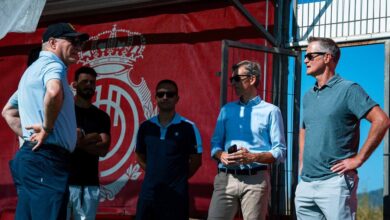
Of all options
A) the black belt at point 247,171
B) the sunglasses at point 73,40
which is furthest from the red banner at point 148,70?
the sunglasses at point 73,40

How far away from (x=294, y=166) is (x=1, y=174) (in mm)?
3810

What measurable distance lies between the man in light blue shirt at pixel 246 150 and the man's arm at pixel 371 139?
0.92m

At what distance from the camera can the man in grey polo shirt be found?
3.76 meters

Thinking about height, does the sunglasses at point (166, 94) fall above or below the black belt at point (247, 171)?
above

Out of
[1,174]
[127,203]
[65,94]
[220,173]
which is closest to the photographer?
[65,94]

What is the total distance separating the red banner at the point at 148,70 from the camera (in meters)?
6.55

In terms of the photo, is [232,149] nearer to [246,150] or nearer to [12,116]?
[246,150]

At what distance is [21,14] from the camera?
586 cm

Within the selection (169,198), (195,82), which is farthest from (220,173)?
(195,82)

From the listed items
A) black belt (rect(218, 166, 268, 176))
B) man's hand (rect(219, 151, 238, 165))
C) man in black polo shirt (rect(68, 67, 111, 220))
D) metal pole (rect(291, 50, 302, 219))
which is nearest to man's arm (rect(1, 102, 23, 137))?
man in black polo shirt (rect(68, 67, 111, 220))

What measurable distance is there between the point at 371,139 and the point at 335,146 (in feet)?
0.71

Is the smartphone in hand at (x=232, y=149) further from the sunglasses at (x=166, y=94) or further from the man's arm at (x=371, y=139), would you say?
the man's arm at (x=371, y=139)

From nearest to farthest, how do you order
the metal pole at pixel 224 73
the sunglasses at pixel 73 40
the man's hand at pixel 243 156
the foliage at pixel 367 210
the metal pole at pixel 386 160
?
1. the sunglasses at pixel 73 40
2. the man's hand at pixel 243 156
3. the metal pole at pixel 386 160
4. the metal pole at pixel 224 73
5. the foliage at pixel 367 210

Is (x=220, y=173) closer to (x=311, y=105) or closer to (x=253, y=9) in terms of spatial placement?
(x=311, y=105)
